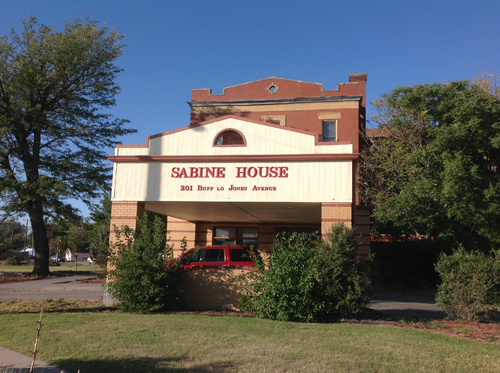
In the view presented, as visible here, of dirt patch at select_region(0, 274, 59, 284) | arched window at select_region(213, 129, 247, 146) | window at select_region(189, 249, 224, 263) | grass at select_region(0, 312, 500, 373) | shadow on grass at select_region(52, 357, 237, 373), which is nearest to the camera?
shadow on grass at select_region(52, 357, 237, 373)

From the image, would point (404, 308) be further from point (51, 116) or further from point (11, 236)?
point (11, 236)

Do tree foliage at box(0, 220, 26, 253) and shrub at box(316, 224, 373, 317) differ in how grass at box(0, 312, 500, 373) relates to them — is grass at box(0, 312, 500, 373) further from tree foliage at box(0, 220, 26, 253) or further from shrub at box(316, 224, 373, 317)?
tree foliage at box(0, 220, 26, 253)

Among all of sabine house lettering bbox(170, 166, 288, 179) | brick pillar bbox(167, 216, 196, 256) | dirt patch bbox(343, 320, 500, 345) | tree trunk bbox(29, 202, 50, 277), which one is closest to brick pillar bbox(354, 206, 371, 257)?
sabine house lettering bbox(170, 166, 288, 179)

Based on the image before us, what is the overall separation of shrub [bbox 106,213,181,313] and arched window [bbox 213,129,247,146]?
3469mm

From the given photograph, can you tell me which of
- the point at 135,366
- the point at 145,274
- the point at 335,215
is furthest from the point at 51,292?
the point at 135,366

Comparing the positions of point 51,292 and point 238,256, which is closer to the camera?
point 238,256

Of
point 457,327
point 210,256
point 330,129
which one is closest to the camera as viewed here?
point 457,327

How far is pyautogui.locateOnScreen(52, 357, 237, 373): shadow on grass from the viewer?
583cm

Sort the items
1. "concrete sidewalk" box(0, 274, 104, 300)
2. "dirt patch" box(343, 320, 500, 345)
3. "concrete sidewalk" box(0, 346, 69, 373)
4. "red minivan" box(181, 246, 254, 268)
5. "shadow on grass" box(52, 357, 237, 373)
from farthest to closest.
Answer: "concrete sidewalk" box(0, 274, 104, 300)
"red minivan" box(181, 246, 254, 268)
"dirt patch" box(343, 320, 500, 345)
"shadow on grass" box(52, 357, 237, 373)
"concrete sidewalk" box(0, 346, 69, 373)

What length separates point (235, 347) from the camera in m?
7.18

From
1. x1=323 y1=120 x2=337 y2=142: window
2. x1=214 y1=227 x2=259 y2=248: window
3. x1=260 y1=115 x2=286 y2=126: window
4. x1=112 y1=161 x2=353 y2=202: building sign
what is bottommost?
x1=214 y1=227 x2=259 y2=248: window

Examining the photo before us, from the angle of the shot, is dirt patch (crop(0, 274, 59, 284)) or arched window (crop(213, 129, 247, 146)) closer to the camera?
arched window (crop(213, 129, 247, 146))

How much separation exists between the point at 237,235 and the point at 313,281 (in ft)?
41.5

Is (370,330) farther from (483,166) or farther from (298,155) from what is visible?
(483,166)
